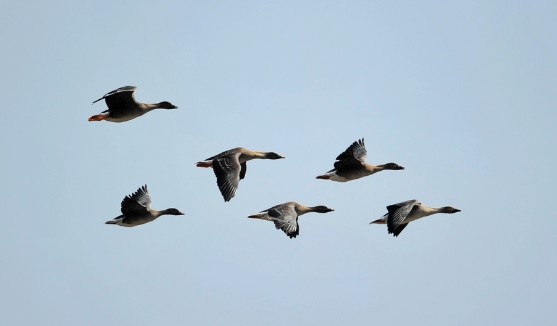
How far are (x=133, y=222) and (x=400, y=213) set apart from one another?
983 cm

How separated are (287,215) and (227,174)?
2775 mm

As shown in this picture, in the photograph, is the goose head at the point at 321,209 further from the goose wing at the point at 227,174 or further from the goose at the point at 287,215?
the goose wing at the point at 227,174

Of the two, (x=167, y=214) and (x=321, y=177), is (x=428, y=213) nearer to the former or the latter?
(x=321, y=177)

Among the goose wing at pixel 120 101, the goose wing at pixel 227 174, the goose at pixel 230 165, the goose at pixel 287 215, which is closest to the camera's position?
the goose wing at pixel 227 174

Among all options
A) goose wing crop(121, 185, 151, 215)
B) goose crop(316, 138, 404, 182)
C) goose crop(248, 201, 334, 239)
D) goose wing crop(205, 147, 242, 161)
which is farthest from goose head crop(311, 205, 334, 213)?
goose wing crop(121, 185, 151, 215)

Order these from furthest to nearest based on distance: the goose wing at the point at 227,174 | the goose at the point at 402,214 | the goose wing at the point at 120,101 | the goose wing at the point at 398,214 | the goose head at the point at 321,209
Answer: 1. the goose head at the point at 321,209
2. the goose wing at the point at 120,101
3. the goose at the point at 402,214
4. the goose wing at the point at 398,214
5. the goose wing at the point at 227,174

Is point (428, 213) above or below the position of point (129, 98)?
below

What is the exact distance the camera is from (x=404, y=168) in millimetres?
53906

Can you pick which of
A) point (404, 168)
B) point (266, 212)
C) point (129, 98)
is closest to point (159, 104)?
point (129, 98)

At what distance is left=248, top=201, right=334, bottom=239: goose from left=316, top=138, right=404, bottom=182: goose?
5.55 ft

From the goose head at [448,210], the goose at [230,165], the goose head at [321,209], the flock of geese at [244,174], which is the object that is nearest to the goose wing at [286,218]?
the flock of geese at [244,174]

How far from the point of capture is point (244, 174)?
5203cm

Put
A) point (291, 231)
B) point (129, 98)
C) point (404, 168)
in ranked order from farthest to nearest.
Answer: point (404, 168)
point (129, 98)
point (291, 231)

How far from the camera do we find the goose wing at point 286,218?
46.7 meters
